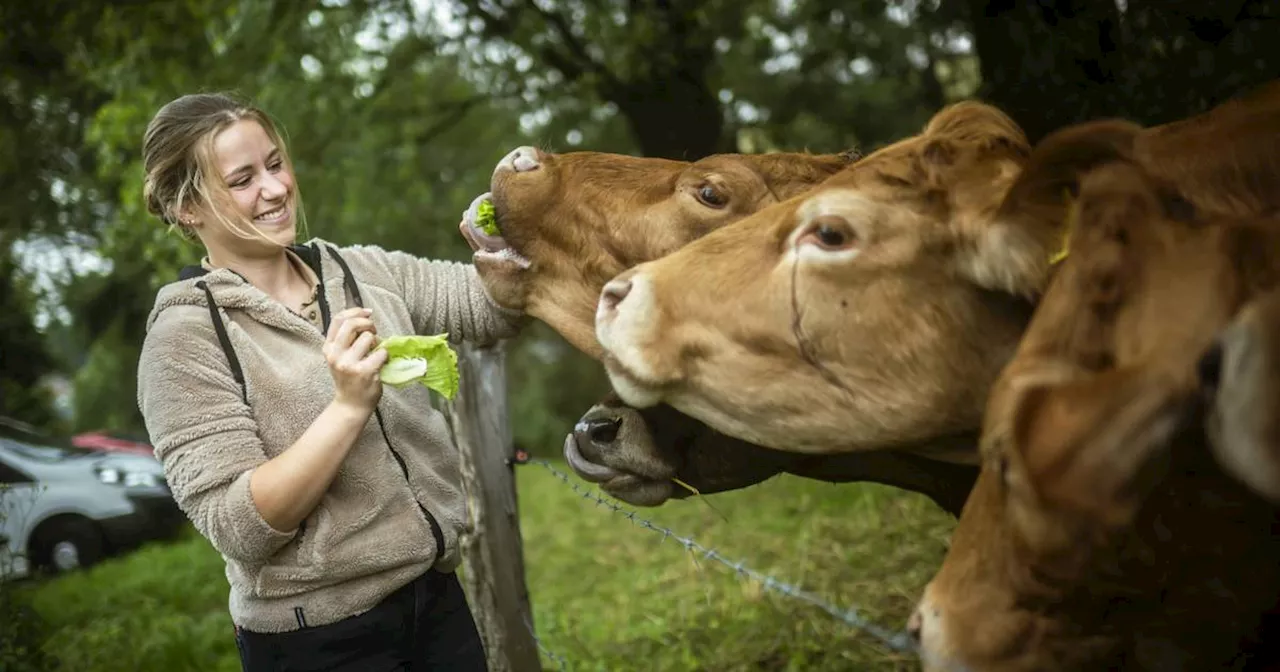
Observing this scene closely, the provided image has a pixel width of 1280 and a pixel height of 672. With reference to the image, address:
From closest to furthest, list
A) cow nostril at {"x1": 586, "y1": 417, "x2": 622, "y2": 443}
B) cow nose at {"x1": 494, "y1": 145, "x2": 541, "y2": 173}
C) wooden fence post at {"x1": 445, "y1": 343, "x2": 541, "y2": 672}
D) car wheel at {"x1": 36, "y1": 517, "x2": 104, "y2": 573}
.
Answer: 1. cow nostril at {"x1": 586, "y1": 417, "x2": 622, "y2": 443}
2. cow nose at {"x1": 494, "y1": 145, "x2": 541, "y2": 173}
3. wooden fence post at {"x1": 445, "y1": 343, "x2": 541, "y2": 672}
4. car wheel at {"x1": 36, "y1": 517, "x2": 104, "y2": 573}

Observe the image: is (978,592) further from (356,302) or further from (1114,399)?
(356,302)

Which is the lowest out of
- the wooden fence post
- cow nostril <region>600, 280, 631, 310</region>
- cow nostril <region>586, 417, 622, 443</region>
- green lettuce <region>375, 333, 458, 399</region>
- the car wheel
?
the car wheel

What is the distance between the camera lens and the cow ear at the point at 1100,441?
1.57 meters

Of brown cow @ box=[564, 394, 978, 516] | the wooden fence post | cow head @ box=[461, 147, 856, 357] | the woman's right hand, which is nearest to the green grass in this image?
the wooden fence post

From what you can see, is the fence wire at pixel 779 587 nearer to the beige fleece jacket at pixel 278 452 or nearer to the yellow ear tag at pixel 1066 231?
the beige fleece jacket at pixel 278 452

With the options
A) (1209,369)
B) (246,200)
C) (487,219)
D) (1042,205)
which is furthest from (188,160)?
(1209,369)

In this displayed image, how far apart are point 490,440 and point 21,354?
14064mm

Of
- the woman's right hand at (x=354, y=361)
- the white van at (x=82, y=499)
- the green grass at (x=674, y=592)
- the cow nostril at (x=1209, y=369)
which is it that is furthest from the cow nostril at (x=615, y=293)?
the white van at (x=82, y=499)

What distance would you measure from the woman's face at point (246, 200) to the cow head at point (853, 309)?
0.93 meters

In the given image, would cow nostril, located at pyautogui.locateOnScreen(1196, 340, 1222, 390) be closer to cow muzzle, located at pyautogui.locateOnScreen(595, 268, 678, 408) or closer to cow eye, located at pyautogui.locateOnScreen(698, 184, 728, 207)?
cow muzzle, located at pyautogui.locateOnScreen(595, 268, 678, 408)

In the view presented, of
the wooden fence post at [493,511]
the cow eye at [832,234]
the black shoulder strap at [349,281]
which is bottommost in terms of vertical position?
the wooden fence post at [493,511]

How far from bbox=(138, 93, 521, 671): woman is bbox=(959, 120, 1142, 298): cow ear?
134 centimetres

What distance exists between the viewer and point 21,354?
623 inches

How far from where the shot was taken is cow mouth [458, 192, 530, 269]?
3.06 m
